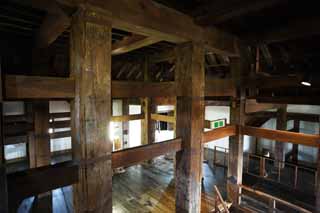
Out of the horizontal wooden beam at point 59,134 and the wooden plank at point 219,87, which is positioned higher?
the wooden plank at point 219,87

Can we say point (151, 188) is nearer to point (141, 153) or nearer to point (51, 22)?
point (141, 153)

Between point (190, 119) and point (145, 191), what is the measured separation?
361cm

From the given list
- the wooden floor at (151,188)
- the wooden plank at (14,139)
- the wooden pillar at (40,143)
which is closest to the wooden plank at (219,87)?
the wooden floor at (151,188)

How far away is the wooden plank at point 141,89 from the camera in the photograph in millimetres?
1558

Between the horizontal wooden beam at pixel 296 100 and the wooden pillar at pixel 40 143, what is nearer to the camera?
the horizontal wooden beam at pixel 296 100

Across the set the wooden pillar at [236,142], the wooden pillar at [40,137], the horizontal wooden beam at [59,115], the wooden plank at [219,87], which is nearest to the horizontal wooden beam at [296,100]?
the wooden pillar at [236,142]

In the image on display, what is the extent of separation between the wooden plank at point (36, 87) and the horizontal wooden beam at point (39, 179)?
1.58 ft

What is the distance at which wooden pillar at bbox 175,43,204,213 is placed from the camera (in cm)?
195

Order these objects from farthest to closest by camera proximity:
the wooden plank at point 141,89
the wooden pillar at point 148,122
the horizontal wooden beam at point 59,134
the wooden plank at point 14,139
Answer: the horizontal wooden beam at point 59,134 < the wooden pillar at point 148,122 < the wooden plank at point 14,139 < the wooden plank at point 141,89

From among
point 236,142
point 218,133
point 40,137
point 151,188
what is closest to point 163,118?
point 151,188

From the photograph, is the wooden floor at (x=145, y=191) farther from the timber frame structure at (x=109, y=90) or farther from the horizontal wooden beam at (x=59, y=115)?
the horizontal wooden beam at (x=59, y=115)

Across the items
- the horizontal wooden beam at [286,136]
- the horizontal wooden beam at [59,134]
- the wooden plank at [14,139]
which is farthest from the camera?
the horizontal wooden beam at [59,134]

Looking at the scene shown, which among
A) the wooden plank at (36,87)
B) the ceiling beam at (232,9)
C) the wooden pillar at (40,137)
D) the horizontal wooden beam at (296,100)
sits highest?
the ceiling beam at (232,9)

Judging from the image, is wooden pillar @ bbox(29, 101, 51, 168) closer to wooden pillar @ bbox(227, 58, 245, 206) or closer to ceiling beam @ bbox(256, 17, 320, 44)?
wooden pillar @ bbox(227, 58, 245, 206)
